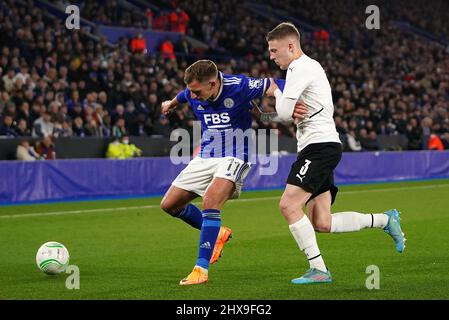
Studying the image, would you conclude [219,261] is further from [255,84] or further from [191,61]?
[191,61]

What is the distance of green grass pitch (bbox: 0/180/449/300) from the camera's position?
24.3ft

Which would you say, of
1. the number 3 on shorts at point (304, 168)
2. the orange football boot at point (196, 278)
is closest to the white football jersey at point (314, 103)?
the number 3 on shorts at point (304, 168)

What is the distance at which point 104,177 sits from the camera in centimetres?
1956

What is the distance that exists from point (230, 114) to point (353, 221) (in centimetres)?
152

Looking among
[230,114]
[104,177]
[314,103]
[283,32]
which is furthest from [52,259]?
[104,177]

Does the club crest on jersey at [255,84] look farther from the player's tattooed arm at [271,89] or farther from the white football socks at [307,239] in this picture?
the white football socks at [307,239]

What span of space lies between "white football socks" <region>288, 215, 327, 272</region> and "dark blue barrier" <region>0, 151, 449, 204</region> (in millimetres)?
10840

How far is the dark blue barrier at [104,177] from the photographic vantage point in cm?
1791

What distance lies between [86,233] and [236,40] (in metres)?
20.3

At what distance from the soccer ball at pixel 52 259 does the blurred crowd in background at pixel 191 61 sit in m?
11.0

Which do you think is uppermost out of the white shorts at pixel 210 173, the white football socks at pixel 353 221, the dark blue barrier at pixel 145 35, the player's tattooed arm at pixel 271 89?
the dark blue barrier at pixel 145 35

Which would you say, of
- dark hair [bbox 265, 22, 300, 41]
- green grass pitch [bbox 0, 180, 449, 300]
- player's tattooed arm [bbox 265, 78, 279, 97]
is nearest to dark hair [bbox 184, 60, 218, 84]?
player's tattooed arm [bbox 265, 78, 279, 97]
